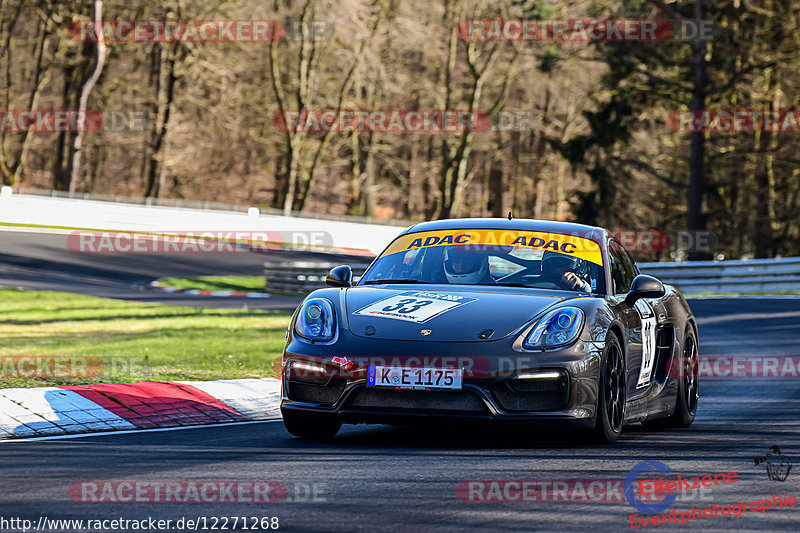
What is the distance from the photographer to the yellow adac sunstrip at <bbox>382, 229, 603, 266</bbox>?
7.78 metres

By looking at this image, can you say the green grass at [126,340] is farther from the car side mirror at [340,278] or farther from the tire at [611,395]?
the tire at [611,395]

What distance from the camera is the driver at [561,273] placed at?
295 inches

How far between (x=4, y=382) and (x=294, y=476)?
12.8ft

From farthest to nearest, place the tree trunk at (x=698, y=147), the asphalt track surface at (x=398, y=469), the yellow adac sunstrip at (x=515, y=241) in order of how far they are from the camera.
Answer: the tree trunk at (x=698, y=147) → the yellow adac sunstrip at (x=515, y=241) → the asphalt track surface at (x=398, y=469)

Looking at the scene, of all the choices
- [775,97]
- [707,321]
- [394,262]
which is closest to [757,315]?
[707,321]

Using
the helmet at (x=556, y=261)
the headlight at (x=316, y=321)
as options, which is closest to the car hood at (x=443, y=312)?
the headlight at (x=316, y=321)

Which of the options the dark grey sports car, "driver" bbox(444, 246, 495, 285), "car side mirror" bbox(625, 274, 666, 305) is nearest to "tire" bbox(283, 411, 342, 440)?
the dark grey sports car

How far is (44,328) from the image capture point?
1653cm

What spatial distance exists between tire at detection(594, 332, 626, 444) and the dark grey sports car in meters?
0.01

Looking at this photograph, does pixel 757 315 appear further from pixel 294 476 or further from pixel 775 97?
pixel 775 97

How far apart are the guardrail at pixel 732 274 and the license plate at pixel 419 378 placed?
20.7 m

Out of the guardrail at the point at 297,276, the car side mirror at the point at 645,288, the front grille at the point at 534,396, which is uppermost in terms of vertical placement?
the car side mirror at the point at 645,288

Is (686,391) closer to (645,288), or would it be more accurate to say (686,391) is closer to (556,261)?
(645,288)

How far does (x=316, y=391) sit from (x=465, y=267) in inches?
59.2
